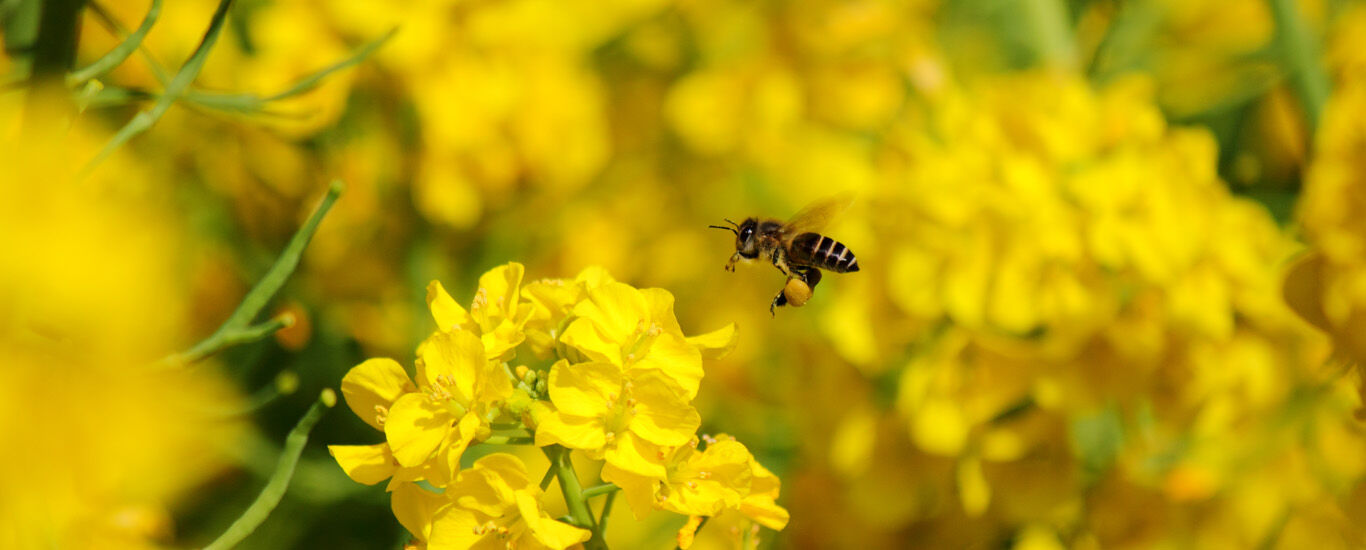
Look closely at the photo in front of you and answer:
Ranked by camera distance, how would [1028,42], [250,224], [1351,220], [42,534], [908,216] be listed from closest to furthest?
[42,534]
[1351,220]
[908,216]
[250,224]
[1028,42]

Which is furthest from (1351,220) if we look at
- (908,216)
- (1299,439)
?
(908,216)

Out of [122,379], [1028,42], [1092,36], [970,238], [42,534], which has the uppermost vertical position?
[1092,36]

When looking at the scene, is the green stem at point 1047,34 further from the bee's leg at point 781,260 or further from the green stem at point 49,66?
the green stem at point 49,66

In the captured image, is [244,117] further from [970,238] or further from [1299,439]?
[1299,439]

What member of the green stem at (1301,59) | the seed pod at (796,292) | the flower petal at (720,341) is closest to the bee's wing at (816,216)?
the seed pod at (796,292)

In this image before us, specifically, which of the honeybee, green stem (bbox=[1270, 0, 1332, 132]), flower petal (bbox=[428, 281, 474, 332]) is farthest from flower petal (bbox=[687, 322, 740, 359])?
green stem (bbox=[1270, 0, 1332, 132])

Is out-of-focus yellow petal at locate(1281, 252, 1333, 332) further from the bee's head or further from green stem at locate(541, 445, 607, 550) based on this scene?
green stem at locate(541, 445, 607, 550)
